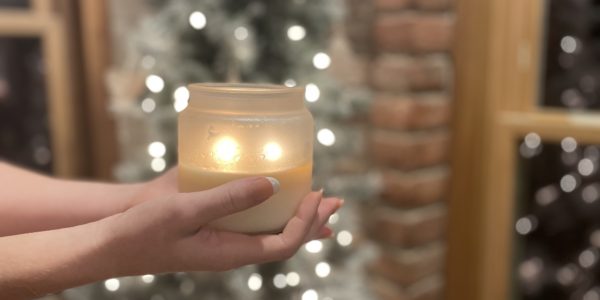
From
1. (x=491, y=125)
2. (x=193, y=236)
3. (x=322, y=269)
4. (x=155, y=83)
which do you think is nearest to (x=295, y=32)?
(x=155, y=83)

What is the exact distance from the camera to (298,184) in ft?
1.98

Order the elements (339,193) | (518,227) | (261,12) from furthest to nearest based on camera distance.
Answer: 1. (518,227)
2. (339,193)
3. (261,12)

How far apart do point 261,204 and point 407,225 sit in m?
1.20

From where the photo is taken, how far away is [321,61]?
1429mm

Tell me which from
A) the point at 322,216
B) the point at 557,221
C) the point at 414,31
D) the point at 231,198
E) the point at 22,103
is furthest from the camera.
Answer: the point at 22,103

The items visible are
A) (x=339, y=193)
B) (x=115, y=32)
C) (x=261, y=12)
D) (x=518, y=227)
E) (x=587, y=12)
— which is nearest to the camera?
(x=261, y=12)

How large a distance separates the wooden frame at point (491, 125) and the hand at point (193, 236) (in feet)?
4.09

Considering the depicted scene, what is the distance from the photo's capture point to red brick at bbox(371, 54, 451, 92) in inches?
66.1

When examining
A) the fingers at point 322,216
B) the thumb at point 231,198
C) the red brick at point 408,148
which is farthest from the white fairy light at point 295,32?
the thumb at point 231,198

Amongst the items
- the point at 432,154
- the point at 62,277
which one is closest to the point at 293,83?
the point at 432,154

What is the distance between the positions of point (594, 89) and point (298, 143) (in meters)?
1.34

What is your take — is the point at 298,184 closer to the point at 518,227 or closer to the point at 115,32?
the point at 518,227

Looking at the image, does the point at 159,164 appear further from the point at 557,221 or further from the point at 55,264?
the point at 557,221

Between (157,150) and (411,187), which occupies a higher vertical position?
(157,150)
